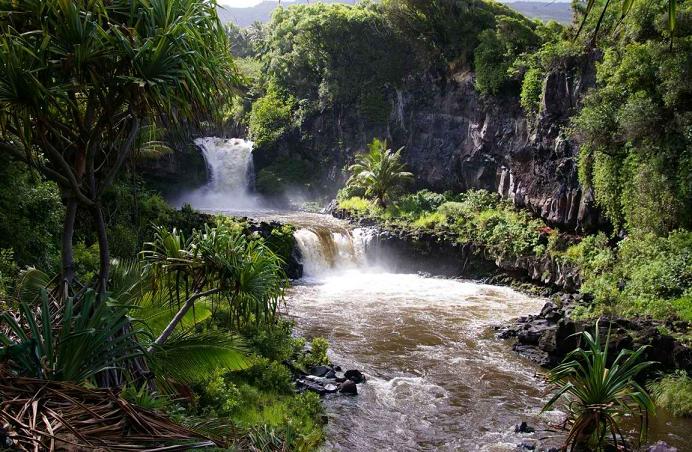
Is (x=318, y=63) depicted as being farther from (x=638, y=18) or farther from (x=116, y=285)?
(x=116, y=285)

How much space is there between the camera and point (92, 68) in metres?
4.38

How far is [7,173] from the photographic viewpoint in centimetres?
1020

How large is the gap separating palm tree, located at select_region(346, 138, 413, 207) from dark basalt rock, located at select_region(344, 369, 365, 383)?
17.5m

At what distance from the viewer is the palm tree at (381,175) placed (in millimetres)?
28344

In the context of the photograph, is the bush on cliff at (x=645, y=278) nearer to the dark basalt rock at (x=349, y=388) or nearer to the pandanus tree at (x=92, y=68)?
the dark basalt rock at (x=349, y=388)

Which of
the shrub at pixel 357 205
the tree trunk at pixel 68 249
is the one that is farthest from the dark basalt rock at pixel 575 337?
the shrub at pixel 357 205

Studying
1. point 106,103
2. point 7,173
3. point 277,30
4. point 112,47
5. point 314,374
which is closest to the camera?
point 112,47

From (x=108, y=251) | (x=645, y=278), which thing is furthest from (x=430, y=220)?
(x=108, y=251)

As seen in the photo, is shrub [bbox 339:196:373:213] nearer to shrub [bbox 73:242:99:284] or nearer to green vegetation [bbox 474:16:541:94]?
green vegetation [bbox 474:16:541:94]

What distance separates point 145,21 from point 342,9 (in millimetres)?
35391

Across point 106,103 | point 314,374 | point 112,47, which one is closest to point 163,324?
point 106,103

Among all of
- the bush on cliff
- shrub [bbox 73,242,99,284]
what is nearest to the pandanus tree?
shrub [bbox 73,242,99,284]

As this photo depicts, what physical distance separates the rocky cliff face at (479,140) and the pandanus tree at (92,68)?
17535 mm

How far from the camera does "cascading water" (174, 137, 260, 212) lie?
37.9 metres
